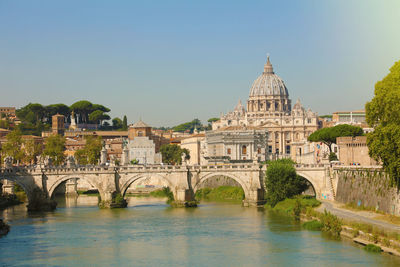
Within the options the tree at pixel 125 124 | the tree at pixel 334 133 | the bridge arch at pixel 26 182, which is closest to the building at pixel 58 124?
the tree at pixel 125 124

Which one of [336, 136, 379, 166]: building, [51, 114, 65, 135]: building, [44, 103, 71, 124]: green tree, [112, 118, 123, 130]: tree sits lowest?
[336, 136, 379, 166]: building

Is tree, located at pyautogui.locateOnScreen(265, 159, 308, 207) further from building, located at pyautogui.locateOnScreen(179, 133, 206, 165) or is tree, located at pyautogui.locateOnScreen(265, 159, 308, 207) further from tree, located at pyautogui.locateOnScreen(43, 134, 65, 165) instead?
building, located at pyautogui.locateOnScreen(179, 133, 206, 165)

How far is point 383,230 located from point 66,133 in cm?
10159

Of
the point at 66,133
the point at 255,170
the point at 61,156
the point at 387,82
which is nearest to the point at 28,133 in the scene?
the point at 66,133

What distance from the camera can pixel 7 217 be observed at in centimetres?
5097

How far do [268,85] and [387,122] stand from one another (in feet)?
391

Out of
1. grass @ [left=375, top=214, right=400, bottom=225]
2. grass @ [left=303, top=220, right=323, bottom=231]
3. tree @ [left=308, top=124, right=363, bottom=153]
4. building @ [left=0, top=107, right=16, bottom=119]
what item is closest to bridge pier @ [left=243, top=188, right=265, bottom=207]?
grass @ [left=303, top=220, right=323, bottom=231]

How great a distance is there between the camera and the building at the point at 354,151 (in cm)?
5938

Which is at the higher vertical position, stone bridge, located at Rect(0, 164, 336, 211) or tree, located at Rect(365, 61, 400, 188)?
tree, located at Rect(365, 61, 400, 188)

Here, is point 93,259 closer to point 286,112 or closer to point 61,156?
point 61,156

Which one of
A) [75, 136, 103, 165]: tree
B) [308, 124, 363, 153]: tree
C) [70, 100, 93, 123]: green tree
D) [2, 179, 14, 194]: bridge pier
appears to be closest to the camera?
[2, 179, 14, 194]: bridge pier

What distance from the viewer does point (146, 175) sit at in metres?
55.9

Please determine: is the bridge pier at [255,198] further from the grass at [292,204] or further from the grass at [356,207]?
the grass at [356,207]

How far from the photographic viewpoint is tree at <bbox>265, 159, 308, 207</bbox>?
53.1 meters
